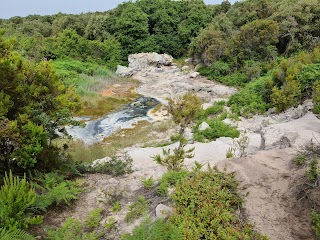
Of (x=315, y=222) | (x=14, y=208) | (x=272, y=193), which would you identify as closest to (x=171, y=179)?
(x=272, y=193)

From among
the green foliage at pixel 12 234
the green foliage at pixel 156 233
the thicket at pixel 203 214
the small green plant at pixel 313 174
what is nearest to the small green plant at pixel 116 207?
the thicket at pixel 203 214

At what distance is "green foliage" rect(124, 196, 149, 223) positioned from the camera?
6.31 metres

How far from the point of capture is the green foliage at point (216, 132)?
12.6 metres

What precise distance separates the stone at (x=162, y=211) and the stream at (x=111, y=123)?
9.78 meters

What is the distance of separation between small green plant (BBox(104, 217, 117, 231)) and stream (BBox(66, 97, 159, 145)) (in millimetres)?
9510

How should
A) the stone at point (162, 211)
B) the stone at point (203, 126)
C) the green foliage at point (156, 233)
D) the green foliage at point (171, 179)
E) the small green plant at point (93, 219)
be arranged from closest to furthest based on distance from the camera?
the green foliage at point (156, 233) → the stone at point (162, 211) → the small green plant at point (93, 219) → the green foliage at point (171, 179) → the stone at point (203, 126)

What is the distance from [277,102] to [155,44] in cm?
2480

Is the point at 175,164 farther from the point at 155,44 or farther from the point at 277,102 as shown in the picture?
the point at 155,44

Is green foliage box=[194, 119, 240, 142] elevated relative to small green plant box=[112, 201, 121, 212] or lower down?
lower down

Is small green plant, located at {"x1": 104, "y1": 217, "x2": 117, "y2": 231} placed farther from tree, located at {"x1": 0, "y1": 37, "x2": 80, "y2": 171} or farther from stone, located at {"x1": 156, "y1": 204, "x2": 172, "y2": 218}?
tree, located at {"x1": 0, "y1": 37, "x2": 80, "y2": 171}

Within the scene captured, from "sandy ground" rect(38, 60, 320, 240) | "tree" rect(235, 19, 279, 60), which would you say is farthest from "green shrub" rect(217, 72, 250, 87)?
"sandy ground" rect(38, 60, 320, 240)

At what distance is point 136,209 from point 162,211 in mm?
830

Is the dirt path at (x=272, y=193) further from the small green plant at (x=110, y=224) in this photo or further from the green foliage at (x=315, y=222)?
the small green plant at (x=110, y=224)

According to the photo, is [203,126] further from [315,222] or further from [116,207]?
[315,222]
